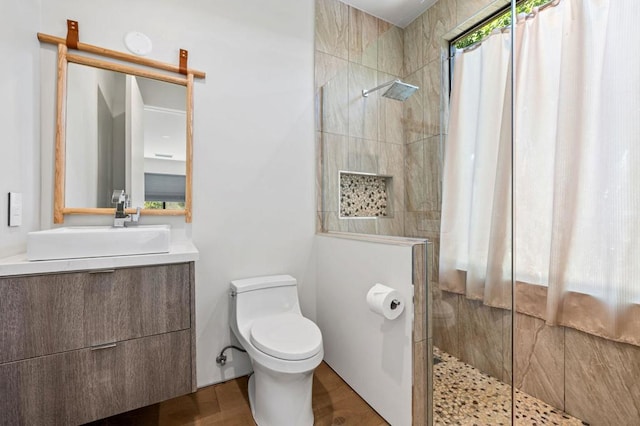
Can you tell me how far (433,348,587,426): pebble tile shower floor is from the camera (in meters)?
1.29

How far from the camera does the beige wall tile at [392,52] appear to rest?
1.91 meters

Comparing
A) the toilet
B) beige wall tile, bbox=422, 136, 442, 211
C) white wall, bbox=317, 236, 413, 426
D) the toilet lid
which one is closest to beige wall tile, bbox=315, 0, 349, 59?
beige wall tile, bbox=422, 136, 442, 211

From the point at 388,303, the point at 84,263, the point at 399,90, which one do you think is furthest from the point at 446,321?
the point at 84,263

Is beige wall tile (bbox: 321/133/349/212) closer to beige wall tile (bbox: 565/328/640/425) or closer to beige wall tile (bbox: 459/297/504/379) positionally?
beige wall tile (bbox: 459/297/504/379)

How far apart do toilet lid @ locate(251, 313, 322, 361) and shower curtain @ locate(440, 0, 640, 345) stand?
74 cm

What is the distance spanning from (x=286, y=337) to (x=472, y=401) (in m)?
0.97

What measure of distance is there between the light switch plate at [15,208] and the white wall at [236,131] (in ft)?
0.59

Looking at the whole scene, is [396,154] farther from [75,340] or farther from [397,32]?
[75,340]

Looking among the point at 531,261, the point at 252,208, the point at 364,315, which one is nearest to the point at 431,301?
the point at 364,315

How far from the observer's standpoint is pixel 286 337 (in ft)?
4.48

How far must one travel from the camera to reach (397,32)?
2072mm

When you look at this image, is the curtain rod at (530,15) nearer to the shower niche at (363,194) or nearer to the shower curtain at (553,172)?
the shower curtain at (553,172)

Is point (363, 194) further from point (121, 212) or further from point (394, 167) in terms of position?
point (121, 212)

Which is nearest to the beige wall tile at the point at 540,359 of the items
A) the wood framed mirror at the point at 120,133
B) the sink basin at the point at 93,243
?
the sink basin at the point at 93,243
